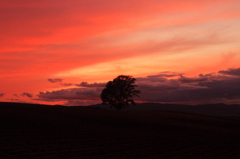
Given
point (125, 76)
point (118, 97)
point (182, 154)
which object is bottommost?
point (182, 154)

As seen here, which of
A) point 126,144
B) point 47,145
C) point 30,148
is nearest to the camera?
point 30,148

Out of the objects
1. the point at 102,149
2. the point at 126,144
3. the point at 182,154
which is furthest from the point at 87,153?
the point at 182,154

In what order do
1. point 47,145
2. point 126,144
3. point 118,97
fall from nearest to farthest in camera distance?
1. point 47,145
2. point 126,144
3. point 118,97

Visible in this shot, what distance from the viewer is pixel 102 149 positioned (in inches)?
773

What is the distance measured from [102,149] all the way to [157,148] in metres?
4.29

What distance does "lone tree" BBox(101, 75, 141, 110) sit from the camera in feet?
242

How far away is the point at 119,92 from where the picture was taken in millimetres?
74062

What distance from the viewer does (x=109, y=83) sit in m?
74.9

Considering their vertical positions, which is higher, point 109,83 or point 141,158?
point 109,83

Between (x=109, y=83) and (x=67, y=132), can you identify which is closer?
(x=67, y=132)

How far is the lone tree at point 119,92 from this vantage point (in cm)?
7381

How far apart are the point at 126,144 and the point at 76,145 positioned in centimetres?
410

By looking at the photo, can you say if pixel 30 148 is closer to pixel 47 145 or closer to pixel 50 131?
pixel 47 145

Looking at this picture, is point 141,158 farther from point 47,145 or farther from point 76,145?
point 47,145
